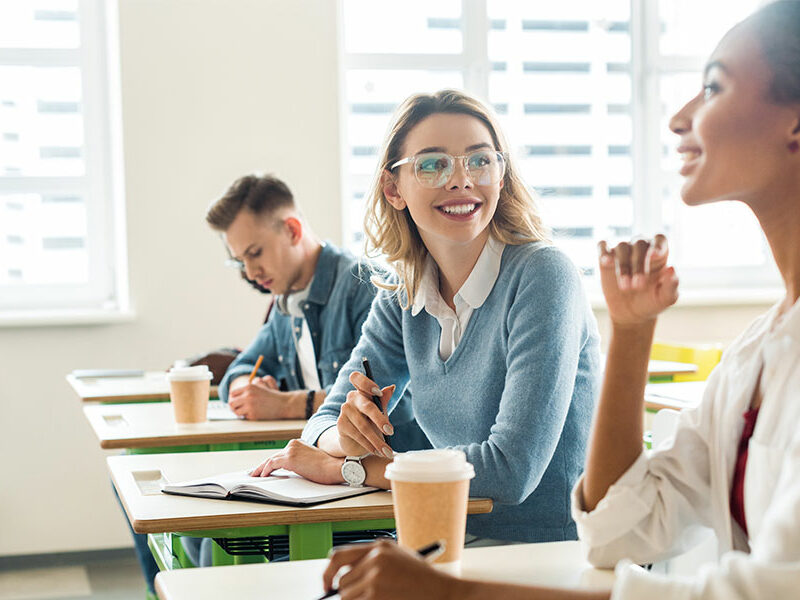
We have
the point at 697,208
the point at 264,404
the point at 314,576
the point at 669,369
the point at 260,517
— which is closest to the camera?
the point at 314,576

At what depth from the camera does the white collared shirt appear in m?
1.87

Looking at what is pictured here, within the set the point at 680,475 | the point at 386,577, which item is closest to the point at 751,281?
the point at 680,475

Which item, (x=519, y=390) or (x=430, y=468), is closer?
(x=430, y=468)

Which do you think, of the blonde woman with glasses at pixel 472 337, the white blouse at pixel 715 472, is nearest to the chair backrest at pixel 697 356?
the blonde woman with glasses at pixel 472 337

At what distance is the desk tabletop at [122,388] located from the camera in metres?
3.30

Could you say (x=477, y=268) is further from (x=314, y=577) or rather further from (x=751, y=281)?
(x=751, y=281)

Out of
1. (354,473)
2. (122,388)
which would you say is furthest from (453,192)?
(122,388)

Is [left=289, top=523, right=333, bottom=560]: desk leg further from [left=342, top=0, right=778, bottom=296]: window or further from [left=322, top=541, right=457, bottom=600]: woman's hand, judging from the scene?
[left=342, top=0, right=778, bottom=296]: window

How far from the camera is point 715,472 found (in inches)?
44.6

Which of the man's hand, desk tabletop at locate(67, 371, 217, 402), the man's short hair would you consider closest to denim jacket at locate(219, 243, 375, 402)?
the man's hand

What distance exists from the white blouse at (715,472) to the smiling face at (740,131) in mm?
142

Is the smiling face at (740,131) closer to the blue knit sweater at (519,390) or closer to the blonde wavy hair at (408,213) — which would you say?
the blue knit sweater at (519,390)

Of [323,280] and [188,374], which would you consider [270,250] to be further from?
[188,374]

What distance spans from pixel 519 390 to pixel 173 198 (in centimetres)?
322
